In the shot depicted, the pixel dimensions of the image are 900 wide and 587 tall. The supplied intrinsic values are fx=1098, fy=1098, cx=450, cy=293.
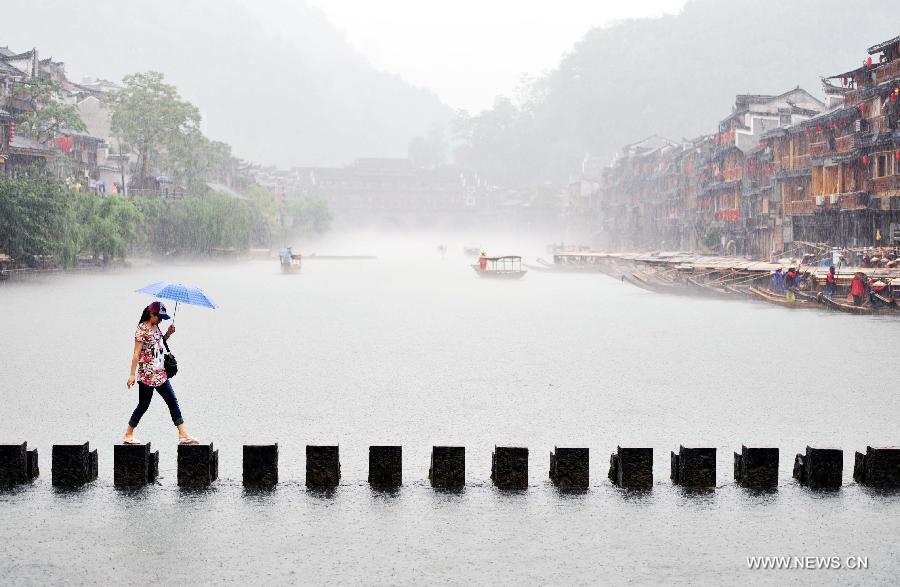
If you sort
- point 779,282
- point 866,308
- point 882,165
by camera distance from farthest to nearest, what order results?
point 882,165 → point 779,282 → point 866,308

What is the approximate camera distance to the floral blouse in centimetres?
1167

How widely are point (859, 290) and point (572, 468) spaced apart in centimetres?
2796

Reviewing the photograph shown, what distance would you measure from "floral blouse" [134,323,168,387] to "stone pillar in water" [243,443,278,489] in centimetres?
180

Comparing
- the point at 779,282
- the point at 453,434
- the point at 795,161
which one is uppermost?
the point at 795,161

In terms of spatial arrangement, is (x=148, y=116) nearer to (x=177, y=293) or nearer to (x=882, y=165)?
(x=882, y=165)

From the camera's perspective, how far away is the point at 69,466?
10.3m

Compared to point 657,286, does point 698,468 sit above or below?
below

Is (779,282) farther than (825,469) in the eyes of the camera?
Yes

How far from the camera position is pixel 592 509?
9.77 m

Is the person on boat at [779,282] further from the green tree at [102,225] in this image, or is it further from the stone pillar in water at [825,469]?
the green tree at [102,225]

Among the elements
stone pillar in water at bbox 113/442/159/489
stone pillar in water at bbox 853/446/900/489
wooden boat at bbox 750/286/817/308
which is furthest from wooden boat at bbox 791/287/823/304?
stone pillar in water at bbox 113/442/159/489

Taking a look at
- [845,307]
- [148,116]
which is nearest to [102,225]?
[148,116]

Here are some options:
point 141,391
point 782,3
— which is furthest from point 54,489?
point 782,3

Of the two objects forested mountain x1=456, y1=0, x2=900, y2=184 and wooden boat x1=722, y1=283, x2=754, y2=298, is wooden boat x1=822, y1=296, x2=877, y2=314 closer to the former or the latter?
wooden boat x1=722, y1=283, x2=754, y2=298
